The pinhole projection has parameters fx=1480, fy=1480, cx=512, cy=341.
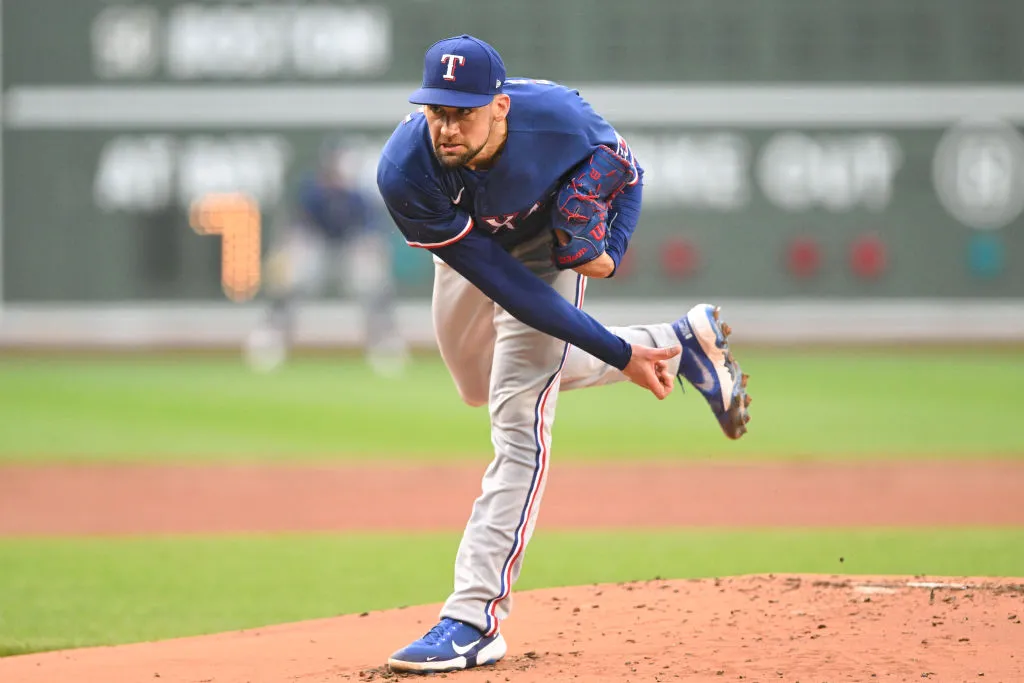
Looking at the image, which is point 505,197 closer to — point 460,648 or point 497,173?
point 497,173

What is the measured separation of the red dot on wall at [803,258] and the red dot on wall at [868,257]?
0.43m

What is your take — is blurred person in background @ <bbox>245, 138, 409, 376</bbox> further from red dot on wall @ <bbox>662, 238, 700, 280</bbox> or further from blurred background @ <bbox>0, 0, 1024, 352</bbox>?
red dot on wall @ <bbox>662, 238, 700, 280</bbox>

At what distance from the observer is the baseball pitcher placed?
135 inches

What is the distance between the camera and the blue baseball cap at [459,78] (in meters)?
3.33

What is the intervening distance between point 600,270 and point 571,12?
43.8 feet

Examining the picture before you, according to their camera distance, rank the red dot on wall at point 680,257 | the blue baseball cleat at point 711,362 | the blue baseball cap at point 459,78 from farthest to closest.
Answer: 1. the red dot on wall at point 680,257
2. the blue baseball cleat at point 711,362
3. the blue baseball cap at point 459,78

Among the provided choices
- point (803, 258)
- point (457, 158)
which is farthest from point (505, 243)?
point (803, 258)

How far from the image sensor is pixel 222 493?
752 cm

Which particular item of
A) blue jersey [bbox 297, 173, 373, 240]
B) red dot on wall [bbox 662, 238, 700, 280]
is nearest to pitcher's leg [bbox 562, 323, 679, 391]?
blue jersey [bbox 297, 173, 373, 240]

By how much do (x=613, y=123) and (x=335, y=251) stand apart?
3.40 m

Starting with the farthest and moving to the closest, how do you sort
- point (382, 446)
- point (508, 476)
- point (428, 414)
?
point (428, 414)
point (382, 446)
point (508, 476)

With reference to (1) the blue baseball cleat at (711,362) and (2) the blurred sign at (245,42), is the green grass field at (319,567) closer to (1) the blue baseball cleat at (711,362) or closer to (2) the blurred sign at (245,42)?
(1) the blue baseball cleat at (711,362)

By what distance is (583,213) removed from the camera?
3.57m

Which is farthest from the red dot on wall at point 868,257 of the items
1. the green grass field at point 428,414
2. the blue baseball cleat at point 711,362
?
the blue baseball cleat at point 711,362
